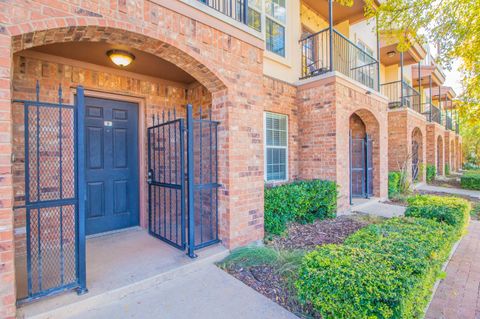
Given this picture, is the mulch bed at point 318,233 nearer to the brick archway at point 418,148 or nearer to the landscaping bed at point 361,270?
the landscaping bed at point 361,270

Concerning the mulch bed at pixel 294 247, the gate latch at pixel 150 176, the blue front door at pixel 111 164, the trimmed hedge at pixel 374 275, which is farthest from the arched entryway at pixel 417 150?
the blue front door at pixel 111 164

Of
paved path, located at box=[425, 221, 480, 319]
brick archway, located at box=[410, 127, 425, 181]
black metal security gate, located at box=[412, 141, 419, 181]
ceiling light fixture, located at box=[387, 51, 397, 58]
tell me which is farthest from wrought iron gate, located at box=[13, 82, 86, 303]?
brick archway, located at box=[410, 127, 425, 181]

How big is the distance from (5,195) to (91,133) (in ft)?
7.70

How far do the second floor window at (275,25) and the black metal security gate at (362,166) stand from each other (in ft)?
13.4

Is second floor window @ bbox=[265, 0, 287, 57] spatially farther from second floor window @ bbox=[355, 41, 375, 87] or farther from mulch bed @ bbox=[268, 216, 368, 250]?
mulch bed @ bbox=[268, 216, 368, 250]

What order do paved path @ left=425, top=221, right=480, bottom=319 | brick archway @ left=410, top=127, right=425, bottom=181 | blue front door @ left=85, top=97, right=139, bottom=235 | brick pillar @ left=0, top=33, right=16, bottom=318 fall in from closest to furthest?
brick pillar @ left=0, top=33, right=16, bottom=318 < paved path @ left=425, top=221, right=480, bottom=319 < blue front door @ left=85, top=97, right=139, bottom=235 < brick archway @ left=410, top=127, right=425, bottom=181

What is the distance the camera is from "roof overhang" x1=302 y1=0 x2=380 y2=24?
24.7 ft

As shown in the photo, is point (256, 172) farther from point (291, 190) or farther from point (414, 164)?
point (414, 164)

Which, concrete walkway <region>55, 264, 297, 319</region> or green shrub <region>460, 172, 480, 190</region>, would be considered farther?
green shrub <region>460, 172, 480, 190</region>

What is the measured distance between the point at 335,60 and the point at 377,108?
213cm

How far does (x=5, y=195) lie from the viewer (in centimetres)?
215

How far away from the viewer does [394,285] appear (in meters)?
1.99

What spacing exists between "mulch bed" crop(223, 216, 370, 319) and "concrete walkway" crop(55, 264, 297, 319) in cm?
13

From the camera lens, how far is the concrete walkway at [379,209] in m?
6.57
